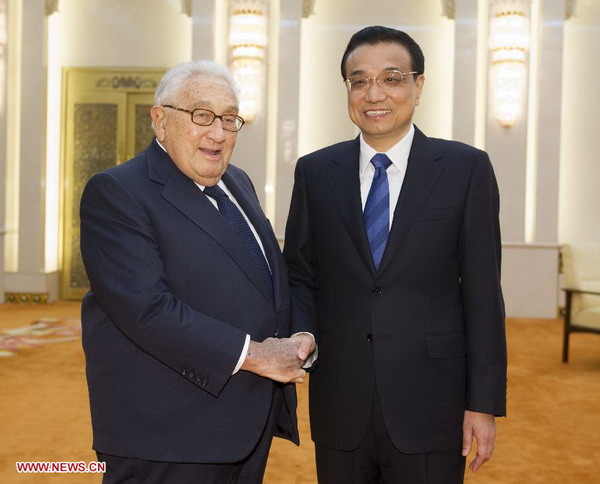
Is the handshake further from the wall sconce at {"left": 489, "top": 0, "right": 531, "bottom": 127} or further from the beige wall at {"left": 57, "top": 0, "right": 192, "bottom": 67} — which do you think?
the beige wall at {"left": 57, "top": 0, "right": 192, "bottom": 67}

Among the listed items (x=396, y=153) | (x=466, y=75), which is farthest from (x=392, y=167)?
(x=466, y=75)

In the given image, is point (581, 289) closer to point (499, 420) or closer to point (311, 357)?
point (499, 420)

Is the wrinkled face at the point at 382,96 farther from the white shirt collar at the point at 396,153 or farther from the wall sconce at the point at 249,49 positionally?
the wall sconce at the point at 249,49

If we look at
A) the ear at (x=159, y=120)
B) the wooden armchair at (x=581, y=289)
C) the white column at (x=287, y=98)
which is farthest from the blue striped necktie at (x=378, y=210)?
the white column at (x=287, y=98)

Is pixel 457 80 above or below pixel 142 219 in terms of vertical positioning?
above

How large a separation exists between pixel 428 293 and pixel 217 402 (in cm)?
60

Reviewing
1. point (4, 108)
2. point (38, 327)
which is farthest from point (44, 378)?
point (4, 108)

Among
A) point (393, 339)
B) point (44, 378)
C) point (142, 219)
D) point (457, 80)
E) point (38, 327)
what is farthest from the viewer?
point (457, 80)

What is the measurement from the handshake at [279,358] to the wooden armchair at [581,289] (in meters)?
4.69

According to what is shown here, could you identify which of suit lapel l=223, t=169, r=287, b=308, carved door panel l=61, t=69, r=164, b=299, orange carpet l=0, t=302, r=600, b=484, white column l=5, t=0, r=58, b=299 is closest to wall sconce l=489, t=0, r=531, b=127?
orange carpet l=0, t=302, r=600, b=484

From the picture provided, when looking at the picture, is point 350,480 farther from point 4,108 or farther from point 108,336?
point 4,108

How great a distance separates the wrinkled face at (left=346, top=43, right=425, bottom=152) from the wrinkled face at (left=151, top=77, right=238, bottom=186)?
341mm

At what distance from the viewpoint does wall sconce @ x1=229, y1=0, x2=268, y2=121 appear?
8.59 meters

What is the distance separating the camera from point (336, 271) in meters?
1.95
